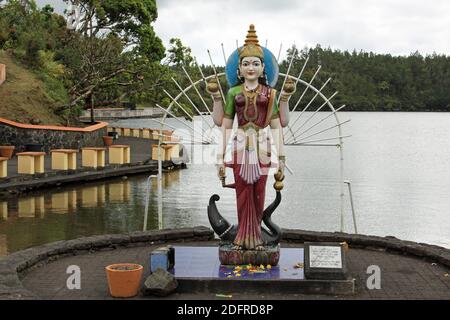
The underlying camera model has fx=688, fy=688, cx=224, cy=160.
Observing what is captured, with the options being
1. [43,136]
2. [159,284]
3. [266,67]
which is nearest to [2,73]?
[43,136]

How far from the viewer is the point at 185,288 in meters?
9.15

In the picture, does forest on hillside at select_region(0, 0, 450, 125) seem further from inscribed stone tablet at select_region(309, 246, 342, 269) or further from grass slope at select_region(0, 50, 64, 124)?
inscribed stone tablet at select_region(309, 246, 342, 269)

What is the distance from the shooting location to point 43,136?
29266 mm

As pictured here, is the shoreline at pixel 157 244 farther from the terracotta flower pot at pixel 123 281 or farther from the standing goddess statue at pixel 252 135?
the standing goddess statue at pixel 252 135

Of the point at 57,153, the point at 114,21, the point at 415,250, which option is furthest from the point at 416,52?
the point at 415,250

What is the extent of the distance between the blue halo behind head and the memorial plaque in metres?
2.70

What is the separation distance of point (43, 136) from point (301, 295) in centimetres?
2218

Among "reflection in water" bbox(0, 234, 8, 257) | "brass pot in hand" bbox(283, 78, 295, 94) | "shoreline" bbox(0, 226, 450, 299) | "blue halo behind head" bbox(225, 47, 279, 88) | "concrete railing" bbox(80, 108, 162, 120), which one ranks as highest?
"concrete railing" bbox(80, 108, 162, 120)

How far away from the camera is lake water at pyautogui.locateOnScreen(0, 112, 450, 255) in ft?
54.2

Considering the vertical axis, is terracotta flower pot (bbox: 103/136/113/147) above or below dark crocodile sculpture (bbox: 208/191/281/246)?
above

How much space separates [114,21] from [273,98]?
31.5m

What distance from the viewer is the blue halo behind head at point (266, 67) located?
1041 cm

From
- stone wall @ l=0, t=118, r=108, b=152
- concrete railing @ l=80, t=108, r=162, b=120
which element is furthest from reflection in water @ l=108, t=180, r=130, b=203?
concrete railing @ l=80, t=108, r=162, b=120

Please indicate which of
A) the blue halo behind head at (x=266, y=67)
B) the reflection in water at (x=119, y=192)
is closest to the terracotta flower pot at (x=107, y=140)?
the reflection in water at (x=119, y=192)
